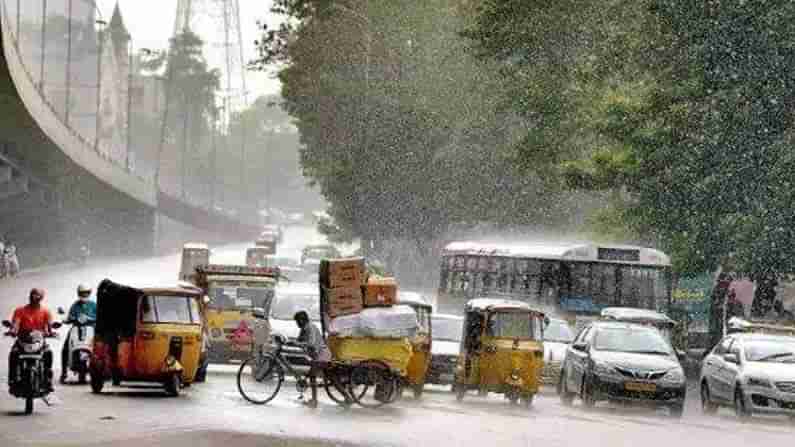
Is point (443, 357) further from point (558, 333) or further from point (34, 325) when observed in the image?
point (34, 325)

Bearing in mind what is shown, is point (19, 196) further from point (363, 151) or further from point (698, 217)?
point (698, 217)

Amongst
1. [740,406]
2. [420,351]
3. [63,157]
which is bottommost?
[740,406]

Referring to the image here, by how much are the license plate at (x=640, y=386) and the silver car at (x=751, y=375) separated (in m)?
1.25

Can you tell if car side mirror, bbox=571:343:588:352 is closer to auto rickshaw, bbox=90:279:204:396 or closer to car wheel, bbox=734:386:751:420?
car wheel, bbox=734:386:751:420

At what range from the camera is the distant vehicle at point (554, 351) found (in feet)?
119

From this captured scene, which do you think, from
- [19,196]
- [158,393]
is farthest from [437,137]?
[158,393]

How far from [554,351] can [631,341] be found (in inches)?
185

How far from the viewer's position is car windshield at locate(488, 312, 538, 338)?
3188cm

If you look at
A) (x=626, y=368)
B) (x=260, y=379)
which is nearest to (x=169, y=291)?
(x=260, y=379)

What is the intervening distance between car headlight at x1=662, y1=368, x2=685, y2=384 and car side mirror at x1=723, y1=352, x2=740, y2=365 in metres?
0.89

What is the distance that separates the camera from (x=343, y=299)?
32125mm

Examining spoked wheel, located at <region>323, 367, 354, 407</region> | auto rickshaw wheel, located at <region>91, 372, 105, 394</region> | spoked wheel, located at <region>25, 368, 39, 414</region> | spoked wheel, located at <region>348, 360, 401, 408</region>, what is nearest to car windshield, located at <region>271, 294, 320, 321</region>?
spoked wheel, located at <region>348, 360, 401, 408</region>

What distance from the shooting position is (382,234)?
79.3 meters

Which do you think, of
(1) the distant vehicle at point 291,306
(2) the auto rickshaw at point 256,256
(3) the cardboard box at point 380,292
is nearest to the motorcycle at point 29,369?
(3) the cardboard box at point 380,292
